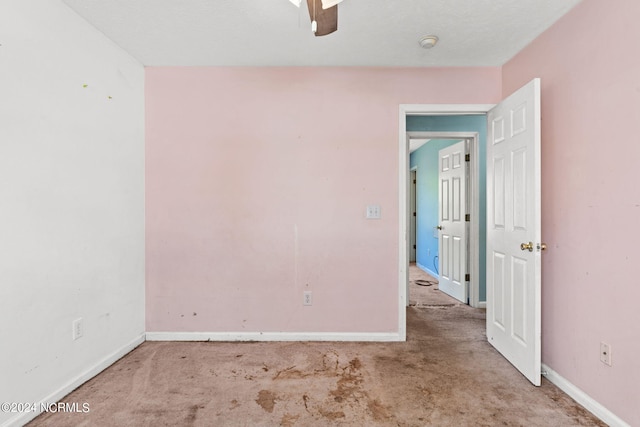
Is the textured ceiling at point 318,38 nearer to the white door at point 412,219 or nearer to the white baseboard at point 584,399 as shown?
the white baseboard at point 584,399

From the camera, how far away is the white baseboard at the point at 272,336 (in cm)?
280

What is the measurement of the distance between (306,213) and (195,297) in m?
1.24

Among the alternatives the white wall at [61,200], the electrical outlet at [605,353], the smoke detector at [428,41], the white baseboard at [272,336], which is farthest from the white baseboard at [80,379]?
the smoke detector at [428,41]

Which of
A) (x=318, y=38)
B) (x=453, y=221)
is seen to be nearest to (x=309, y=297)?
(x=318, y=38)

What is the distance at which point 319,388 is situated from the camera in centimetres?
204

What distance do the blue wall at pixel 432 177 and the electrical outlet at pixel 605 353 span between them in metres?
2.04

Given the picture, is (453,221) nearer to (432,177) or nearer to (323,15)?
(432,177)

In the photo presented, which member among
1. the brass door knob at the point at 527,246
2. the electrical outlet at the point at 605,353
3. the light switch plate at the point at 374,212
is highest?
the light switch plate at the point at 374,212

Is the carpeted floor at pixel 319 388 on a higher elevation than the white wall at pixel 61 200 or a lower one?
lower

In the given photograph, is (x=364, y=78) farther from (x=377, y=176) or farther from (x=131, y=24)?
(x=131, y=24)

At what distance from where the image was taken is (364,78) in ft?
9.22

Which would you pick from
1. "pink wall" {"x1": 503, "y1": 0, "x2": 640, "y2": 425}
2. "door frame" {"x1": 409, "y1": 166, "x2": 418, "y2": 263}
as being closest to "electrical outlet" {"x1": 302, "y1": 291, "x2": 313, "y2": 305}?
"pink wall" {"x1": 503, "y1": 0, "x2": 640, "y2": 425}

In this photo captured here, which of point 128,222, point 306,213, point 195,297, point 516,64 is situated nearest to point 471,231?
point 516,64

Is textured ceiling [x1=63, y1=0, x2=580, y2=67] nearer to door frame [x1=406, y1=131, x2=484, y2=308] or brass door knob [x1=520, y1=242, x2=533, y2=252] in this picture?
door frame [x1=406, y1=131, x2=484, y2=308]
